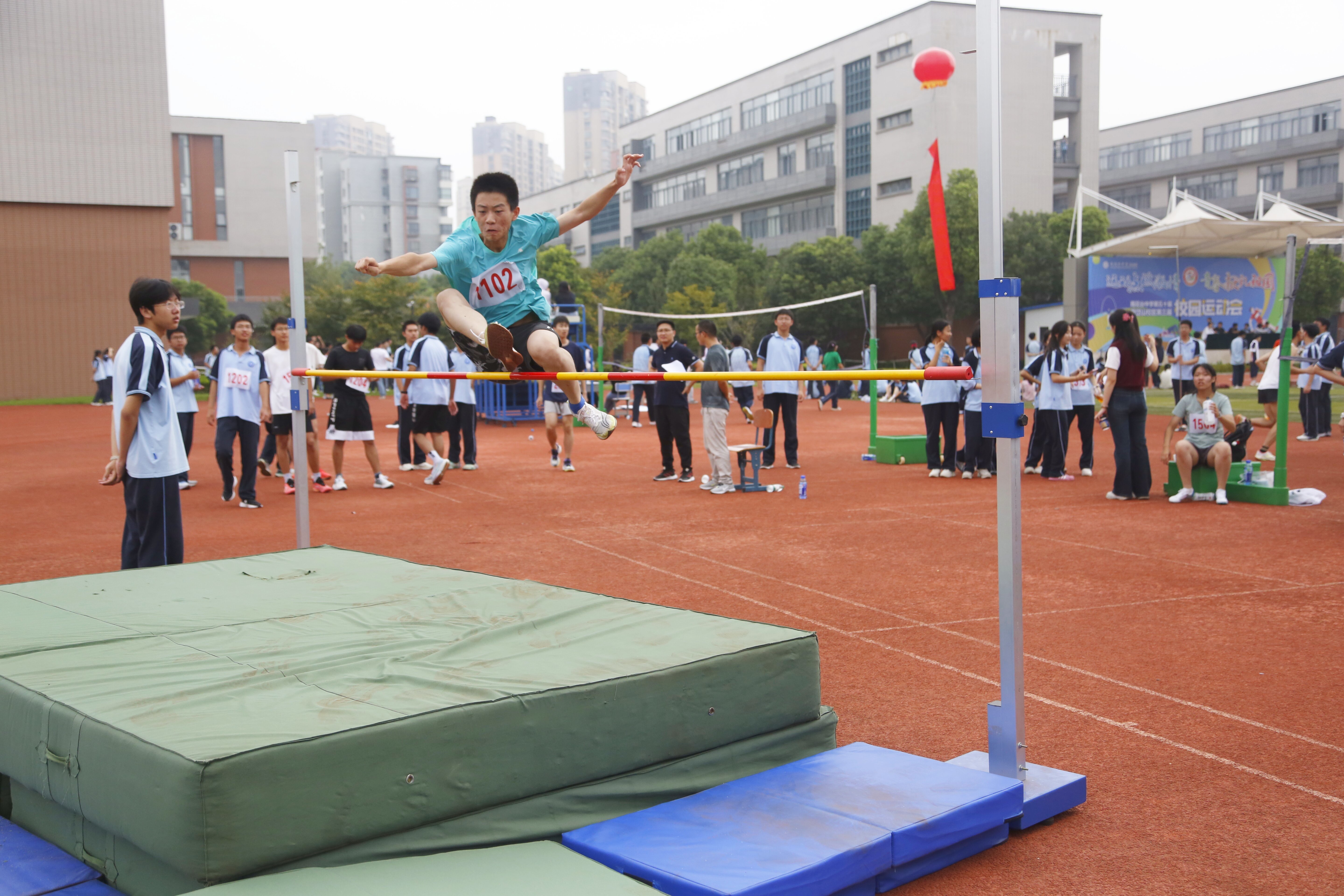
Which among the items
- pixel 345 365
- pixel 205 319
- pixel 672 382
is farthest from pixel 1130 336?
pixel 205 319

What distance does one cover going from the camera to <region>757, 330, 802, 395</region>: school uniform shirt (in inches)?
492

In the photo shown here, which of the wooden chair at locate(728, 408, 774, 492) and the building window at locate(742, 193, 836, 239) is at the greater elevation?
the building window at locate(742, 193, 836, 239)

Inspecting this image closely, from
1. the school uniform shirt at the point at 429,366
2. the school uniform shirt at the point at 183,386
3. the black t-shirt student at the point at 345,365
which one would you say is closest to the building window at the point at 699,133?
the school uniform shirt at the point at 429,366

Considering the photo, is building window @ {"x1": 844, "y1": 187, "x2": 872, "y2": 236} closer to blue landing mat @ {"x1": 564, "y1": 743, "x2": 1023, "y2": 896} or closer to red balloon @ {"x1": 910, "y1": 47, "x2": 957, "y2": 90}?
red balloon @ {"x1": 910, "y1": 47, "x2": 957, "y2": 90}

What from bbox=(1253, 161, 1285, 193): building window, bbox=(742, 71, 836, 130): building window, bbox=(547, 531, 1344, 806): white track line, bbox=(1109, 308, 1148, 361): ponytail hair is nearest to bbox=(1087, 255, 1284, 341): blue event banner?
bbox=(1109, 308, 1148, 361): ponytail hair

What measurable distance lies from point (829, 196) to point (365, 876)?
54.3 meters

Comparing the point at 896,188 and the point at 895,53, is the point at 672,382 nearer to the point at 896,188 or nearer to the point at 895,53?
the point at 895,53

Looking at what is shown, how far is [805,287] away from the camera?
41.8 metres

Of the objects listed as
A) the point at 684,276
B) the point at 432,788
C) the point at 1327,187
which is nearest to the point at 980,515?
the point at 432,788

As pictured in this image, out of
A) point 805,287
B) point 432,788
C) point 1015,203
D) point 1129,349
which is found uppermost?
point 1015,203

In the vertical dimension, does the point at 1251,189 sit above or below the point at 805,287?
above

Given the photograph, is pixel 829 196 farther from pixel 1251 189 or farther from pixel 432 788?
pixel 432 788

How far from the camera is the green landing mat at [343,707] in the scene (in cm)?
261

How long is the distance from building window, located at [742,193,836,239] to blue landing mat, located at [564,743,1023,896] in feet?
172
